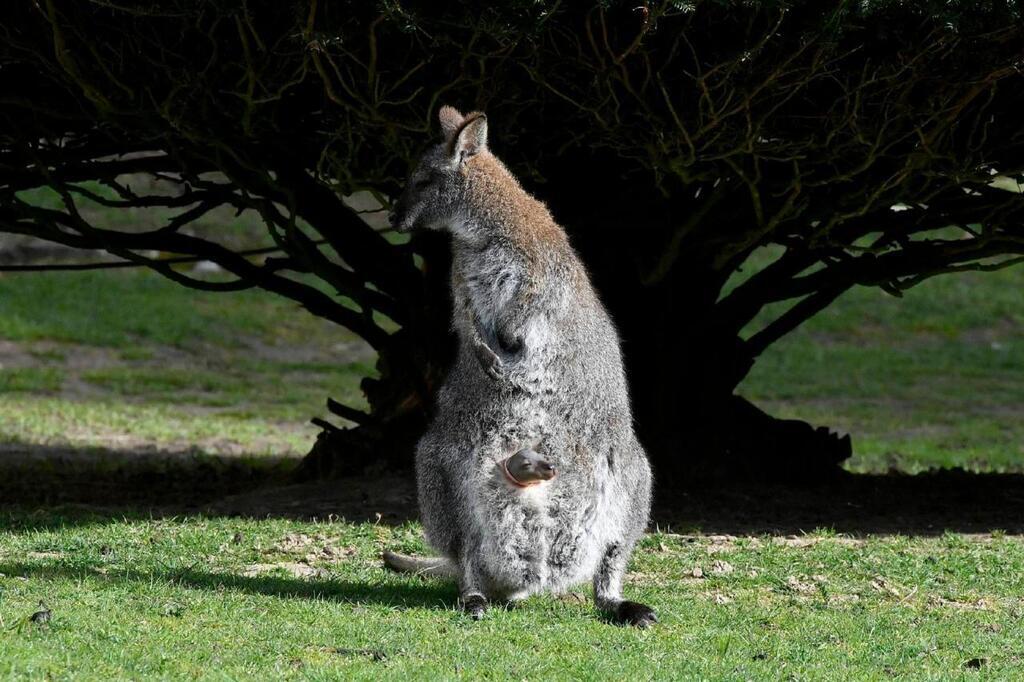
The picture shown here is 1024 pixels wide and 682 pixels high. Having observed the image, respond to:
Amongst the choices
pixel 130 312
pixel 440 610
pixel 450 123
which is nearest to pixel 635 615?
pixel 440 610

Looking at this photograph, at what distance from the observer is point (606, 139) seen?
28.7 feet

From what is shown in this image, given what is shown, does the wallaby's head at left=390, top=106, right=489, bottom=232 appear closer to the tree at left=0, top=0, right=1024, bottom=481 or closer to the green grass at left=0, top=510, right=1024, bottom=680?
the tree at left=0, top=0, right=1024, bottom=481

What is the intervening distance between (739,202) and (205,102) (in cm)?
372

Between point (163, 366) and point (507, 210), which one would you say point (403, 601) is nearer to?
point (507, 210)

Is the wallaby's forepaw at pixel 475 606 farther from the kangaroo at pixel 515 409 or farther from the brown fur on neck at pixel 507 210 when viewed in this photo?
the brown fur on neck at pixel 507 210

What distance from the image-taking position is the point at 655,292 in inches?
425

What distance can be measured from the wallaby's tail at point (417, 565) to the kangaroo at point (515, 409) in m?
0.56

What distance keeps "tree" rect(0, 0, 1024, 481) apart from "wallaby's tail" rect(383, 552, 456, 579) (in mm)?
2426

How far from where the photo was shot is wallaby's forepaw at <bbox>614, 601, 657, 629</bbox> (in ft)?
21.9

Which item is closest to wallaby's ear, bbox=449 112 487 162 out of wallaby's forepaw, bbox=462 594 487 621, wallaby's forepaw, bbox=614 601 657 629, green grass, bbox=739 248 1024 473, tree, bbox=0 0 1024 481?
tree, bbox=0 0 1024 481

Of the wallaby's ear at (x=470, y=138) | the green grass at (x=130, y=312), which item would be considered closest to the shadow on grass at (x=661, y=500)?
the wallaby's ear at (x=470, y=138)

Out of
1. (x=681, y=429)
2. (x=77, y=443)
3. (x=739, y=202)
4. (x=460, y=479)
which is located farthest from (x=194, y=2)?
(x=77, y=443)

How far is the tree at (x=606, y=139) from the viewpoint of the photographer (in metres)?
7.81

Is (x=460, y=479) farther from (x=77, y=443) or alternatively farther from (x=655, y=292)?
(x=77, y=443)
